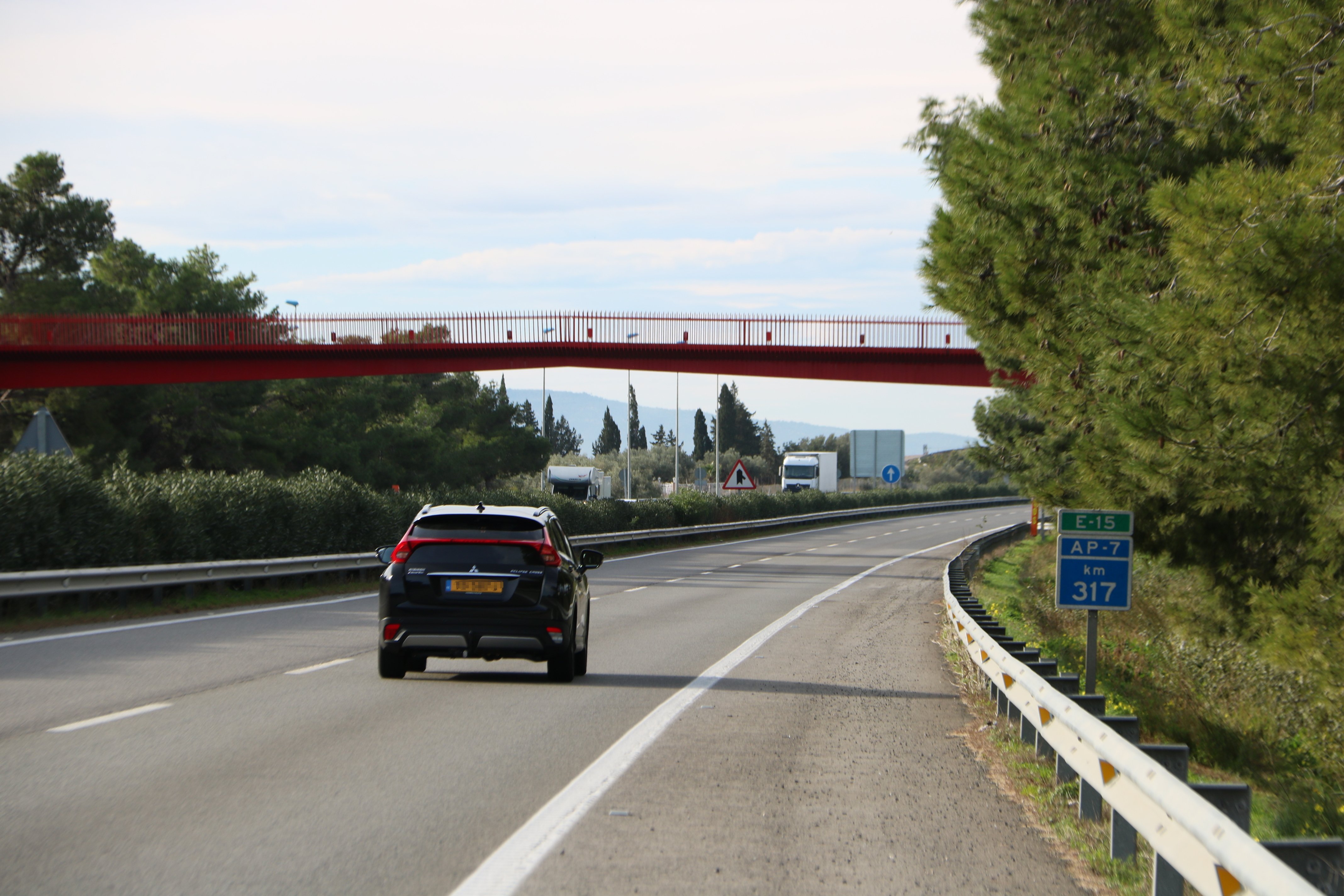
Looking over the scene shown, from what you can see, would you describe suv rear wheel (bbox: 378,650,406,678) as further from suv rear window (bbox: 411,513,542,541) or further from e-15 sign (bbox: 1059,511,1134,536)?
e-15 sign (bbox: 1059,511,1134,536)

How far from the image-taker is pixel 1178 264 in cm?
1028

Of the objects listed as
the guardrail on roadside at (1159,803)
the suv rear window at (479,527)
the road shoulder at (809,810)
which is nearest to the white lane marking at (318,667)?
the suv rear window at (479,527)

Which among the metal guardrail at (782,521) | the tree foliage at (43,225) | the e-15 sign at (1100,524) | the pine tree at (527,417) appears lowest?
the metal guardrail at (782,521)

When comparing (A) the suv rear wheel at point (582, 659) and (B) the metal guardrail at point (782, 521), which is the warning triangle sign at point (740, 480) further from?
(A) the suv rear wheel at point (582, 659)

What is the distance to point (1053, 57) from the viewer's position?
48.4ft

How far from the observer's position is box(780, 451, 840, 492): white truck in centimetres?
8469

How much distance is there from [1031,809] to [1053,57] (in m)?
10.0

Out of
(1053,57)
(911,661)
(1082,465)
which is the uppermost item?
(1053,57)

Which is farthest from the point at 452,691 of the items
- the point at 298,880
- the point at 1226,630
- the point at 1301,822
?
the point at 1226,630

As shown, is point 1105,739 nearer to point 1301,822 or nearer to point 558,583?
point 1301,822

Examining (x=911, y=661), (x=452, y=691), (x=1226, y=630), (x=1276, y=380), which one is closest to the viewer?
(x=1276, y=380)

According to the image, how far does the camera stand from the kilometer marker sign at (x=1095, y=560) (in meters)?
10.4

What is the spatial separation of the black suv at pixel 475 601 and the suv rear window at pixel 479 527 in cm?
2

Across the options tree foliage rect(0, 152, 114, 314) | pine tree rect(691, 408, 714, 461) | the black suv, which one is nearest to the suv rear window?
the black suv
